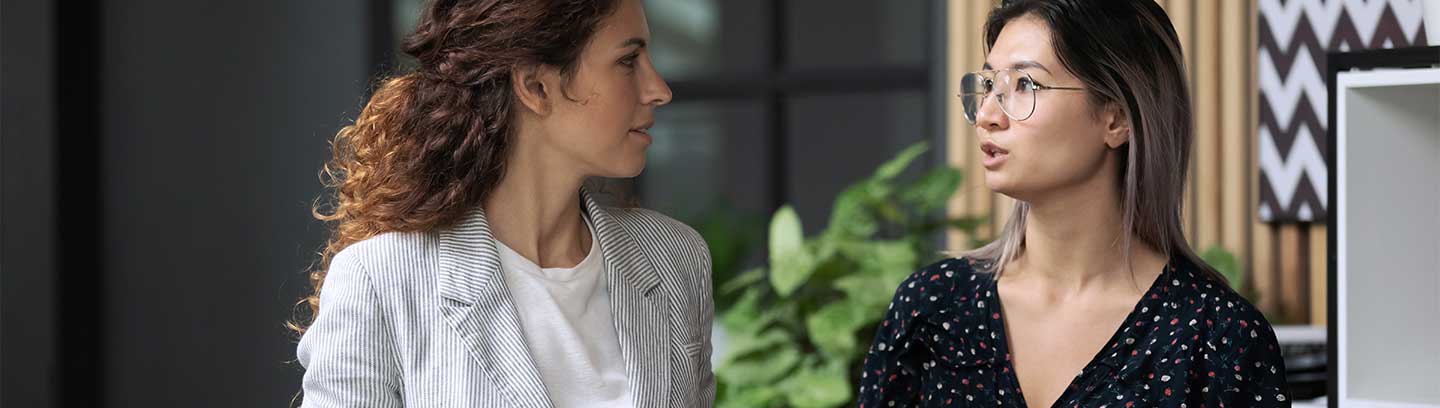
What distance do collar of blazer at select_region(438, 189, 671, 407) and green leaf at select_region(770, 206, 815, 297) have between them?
2.37 metres

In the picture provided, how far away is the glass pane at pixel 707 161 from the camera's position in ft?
17.2

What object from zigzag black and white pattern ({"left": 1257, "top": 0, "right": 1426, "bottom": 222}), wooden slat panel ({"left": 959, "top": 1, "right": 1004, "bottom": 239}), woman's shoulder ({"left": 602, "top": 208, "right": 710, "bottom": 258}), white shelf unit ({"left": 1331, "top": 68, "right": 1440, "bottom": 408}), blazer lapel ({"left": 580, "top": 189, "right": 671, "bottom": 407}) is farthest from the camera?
wooden slat panel ({"left": 959, "top": 1, "right": 1004, "bottom": 239})

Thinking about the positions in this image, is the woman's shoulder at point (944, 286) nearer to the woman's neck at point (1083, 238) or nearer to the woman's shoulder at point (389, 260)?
the woman's neck at point (1083, 238)

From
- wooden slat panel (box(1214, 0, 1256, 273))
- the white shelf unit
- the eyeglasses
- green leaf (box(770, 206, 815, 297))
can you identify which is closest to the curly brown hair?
the eyeglasses

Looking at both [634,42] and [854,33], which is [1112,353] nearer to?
[634,42]

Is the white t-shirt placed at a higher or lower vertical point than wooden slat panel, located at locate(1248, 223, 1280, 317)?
higher

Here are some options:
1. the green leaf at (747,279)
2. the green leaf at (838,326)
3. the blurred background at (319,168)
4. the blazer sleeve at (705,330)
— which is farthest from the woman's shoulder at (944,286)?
the green leaf at (747,279)

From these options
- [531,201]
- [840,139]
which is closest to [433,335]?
[531,201]

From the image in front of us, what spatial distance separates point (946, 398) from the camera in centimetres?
188

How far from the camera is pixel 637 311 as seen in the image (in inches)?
62.7

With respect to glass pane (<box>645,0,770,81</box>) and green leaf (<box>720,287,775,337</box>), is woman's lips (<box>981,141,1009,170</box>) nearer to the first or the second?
green leaf (<box>720,287,775,337</box>)

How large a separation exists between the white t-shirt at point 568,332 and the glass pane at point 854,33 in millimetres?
3447

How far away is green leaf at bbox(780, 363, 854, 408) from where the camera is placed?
3.84 m

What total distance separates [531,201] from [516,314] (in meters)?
0.14
